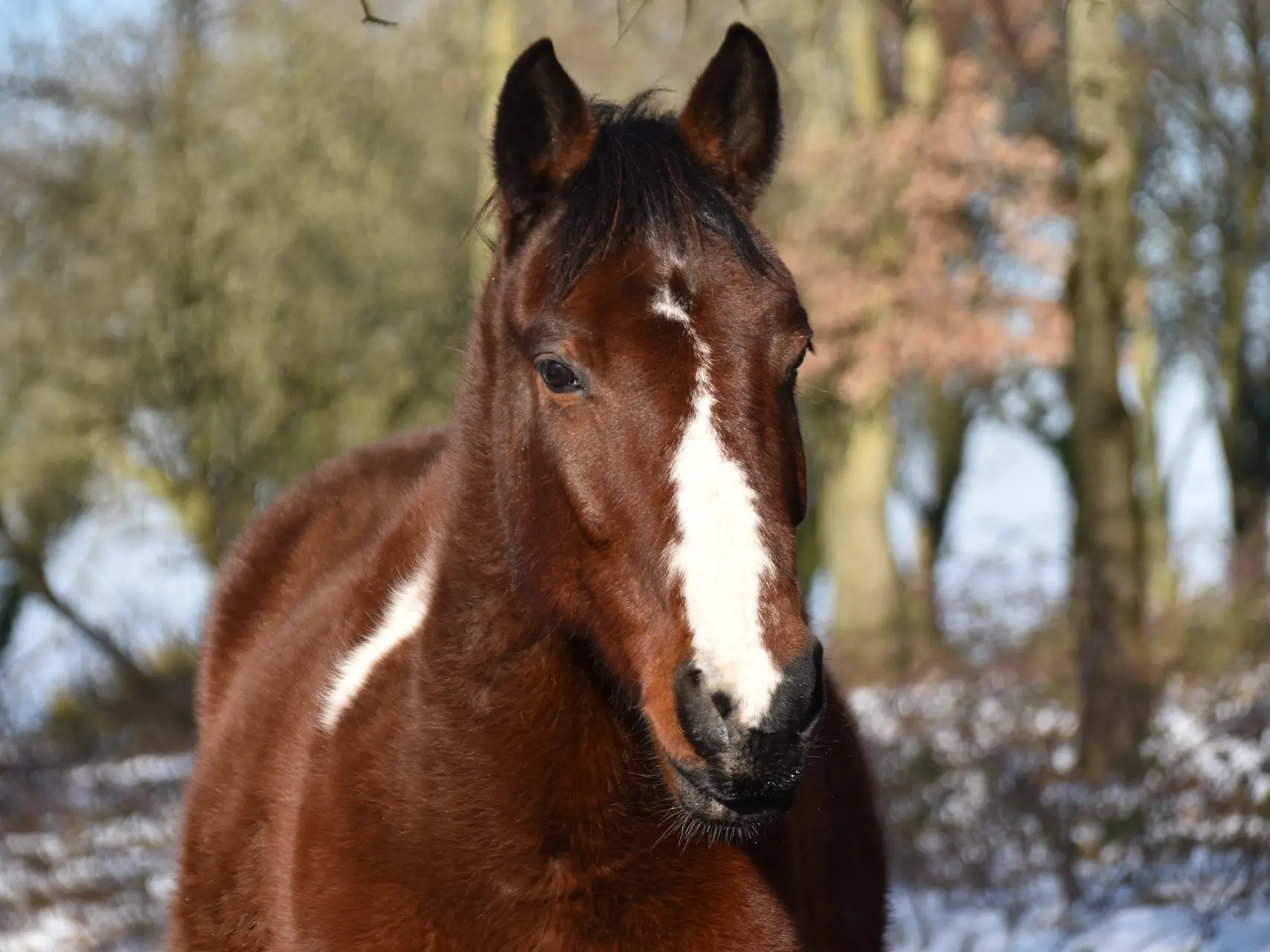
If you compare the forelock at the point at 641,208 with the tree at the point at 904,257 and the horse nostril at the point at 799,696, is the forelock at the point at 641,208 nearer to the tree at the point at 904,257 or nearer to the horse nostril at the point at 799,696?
the horse nostril at the point at 799,696

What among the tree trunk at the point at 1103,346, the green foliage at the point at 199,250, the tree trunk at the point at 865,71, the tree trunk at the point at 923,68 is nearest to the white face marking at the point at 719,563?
the tree trunk at the point at 1103,346

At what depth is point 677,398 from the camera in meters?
2.51

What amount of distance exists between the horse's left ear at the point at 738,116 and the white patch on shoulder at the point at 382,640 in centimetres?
104

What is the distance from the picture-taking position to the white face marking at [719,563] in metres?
2.25

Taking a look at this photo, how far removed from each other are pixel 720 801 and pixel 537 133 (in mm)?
1354

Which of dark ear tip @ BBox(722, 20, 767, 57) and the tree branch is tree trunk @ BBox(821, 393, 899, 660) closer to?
the tree branch

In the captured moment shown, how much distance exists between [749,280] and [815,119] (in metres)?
19.9

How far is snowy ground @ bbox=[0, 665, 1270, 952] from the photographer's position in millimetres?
5980

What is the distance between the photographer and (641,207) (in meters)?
2.70

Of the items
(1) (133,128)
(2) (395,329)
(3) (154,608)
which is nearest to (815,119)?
(2) (395,329)

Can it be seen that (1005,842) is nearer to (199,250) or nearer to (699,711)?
(699,711)

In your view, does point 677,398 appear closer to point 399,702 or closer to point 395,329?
point 399,702

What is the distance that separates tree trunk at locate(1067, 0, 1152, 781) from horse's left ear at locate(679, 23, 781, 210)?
5.96m

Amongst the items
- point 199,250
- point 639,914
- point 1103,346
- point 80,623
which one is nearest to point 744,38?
point 639,914
